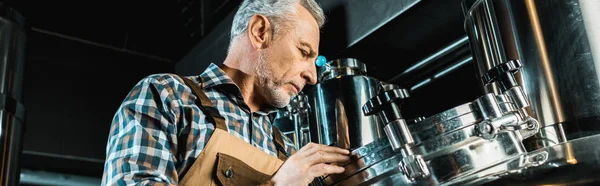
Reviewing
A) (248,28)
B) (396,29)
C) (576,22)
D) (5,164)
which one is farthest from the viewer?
(5,164)

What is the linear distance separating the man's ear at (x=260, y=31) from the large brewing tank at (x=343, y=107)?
0.58ft

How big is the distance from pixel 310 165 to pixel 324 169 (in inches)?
2.1

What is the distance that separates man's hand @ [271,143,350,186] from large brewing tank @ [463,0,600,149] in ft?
1.05

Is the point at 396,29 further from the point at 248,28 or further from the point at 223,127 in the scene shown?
the point at 223,127

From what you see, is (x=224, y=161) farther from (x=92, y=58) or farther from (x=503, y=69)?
(x=92, y=58)

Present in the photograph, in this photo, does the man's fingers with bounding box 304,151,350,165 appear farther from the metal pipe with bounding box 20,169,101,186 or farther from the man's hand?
the metal pipe with bounding box 20,169,101,186

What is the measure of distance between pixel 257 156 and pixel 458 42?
72 cm

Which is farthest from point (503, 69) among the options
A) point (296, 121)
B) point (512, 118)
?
point (296, 121)

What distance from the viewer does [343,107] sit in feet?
5.57

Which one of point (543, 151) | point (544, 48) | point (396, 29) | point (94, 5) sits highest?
point (94, 5)

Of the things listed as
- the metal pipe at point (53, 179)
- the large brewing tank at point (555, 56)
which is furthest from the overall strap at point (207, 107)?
the metal pipe at point (53, 179)

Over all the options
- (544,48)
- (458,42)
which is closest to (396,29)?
(458,42)

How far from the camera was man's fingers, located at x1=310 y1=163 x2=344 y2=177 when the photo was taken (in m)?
1.18

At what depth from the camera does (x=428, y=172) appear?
0.99 m
